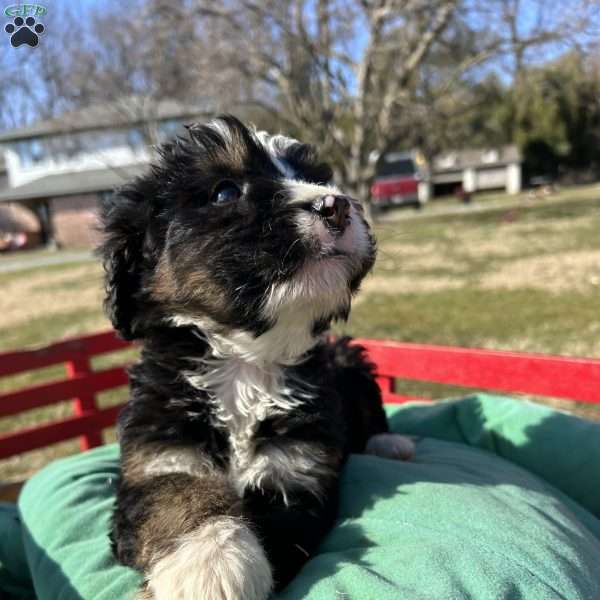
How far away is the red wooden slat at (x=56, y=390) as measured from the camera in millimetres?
5102

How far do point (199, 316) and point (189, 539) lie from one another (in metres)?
0.84

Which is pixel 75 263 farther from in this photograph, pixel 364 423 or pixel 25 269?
pixel 364 423

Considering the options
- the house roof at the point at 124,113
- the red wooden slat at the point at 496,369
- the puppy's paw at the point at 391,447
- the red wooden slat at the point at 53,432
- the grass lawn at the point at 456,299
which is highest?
the house roof at the point at 124,113

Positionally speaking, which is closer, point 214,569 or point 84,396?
point 214,569

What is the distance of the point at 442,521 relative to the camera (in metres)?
2.42

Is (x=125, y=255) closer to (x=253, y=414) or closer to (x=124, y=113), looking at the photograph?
(x=253, y=414)

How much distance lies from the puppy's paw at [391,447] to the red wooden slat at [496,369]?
90 cm

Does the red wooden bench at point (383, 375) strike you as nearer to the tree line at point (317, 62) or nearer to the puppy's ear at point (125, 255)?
the puppy's ear at point (125, 255)

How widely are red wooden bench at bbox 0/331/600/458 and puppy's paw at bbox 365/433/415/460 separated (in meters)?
0.92

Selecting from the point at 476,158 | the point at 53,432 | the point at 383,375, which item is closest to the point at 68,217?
the point at 53,432

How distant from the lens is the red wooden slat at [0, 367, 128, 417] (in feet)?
16.7

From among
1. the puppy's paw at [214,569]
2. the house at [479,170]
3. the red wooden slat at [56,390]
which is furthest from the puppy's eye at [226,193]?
the house at [479,170]

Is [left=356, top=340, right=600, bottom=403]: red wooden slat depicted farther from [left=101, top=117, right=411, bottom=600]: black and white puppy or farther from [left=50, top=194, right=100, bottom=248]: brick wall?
[left=50, top=194, right=100, bottom=248]: brick wall

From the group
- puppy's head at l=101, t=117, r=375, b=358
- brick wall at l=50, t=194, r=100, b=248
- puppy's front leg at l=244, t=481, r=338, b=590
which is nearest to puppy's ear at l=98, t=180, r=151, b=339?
puppy's head at l=101, t=117, r=375, b=358
